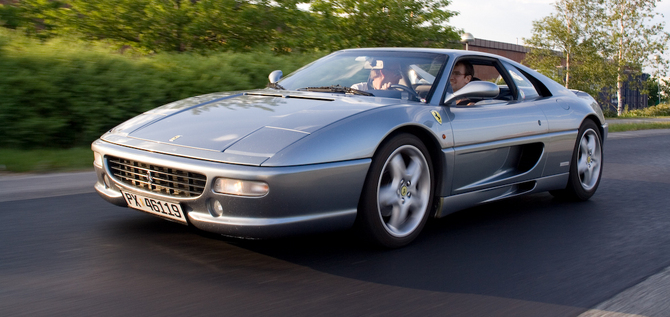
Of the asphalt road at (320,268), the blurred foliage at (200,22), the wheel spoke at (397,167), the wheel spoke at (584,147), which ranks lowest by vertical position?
the asphalt road at (320,268)

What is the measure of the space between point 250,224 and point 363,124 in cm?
88

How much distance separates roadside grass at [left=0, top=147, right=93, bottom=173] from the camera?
5984 mm

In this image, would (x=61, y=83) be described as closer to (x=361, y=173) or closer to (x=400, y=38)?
(x=361, y=173)

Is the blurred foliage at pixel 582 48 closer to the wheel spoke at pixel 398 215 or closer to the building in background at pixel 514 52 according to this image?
the building in background at pixel 514 52

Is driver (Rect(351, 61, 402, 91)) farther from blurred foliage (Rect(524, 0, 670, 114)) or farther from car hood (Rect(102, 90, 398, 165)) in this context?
blurred foliage (Rect(524, 0, 670, 114))

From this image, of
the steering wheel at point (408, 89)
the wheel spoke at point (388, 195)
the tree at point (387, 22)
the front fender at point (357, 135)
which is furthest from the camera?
the tree at point (387, 22)

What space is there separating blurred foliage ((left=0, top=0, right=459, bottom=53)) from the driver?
776 cm

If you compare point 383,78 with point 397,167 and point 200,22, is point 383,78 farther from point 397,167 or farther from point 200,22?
point 200,22

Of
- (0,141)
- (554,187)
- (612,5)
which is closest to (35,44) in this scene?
(0,141)

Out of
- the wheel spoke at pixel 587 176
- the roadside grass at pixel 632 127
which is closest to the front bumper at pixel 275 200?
the wheel spoke at pixel 587 176

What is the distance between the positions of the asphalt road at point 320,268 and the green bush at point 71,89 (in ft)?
7.30

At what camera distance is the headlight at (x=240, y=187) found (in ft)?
10.3

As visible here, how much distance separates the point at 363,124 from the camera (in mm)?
3598

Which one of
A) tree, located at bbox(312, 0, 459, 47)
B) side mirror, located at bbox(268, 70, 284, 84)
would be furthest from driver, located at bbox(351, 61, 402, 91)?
tree, located at bbox(312, 0, 459, 47)
